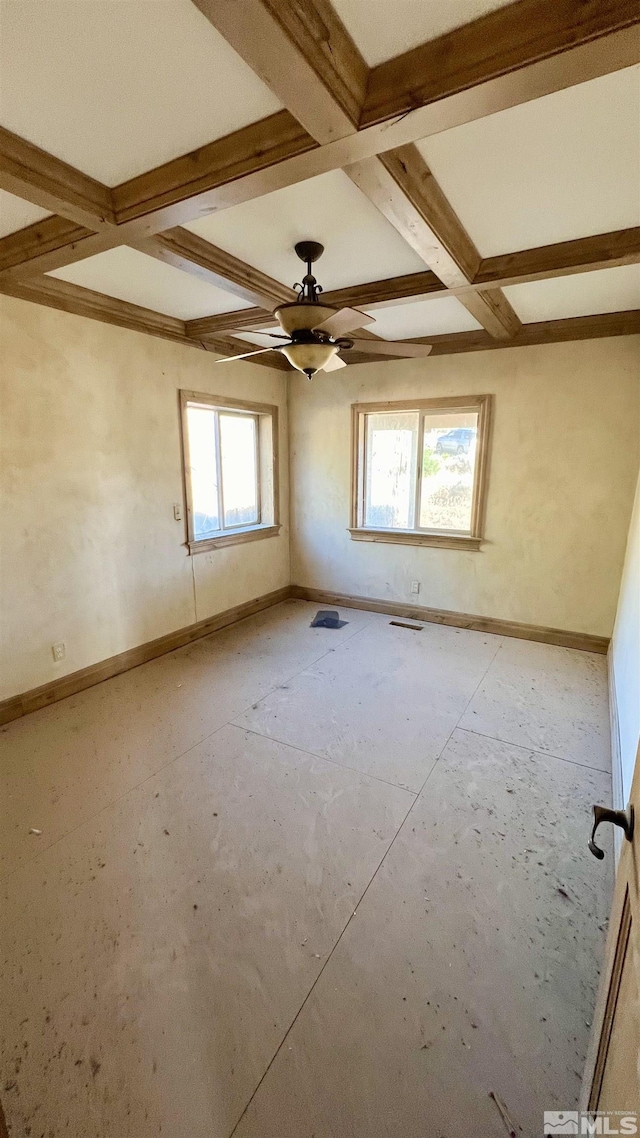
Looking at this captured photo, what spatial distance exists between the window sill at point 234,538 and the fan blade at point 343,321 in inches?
88.8

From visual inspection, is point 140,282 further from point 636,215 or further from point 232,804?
point 232,804

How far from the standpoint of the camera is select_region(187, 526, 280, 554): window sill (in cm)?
410

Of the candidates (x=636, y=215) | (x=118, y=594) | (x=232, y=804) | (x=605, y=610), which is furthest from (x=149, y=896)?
(x=605, y=610)

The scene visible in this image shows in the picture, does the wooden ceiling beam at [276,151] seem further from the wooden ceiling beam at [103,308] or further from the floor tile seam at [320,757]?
the floor tile seam at [320,757]

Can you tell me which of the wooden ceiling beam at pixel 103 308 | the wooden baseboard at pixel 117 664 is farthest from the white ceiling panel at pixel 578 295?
the wooden baseboard at pixel 117 664

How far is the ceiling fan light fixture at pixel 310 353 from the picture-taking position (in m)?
2.25

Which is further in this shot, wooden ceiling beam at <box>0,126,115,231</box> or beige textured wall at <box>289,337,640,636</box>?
beige textured wall at <box>289,337,640,636</box>

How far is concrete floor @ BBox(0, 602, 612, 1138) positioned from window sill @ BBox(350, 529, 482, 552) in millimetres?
1572

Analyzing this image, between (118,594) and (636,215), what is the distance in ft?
11.9

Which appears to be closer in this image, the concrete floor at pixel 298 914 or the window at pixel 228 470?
the concrete floor at pixel 298 914

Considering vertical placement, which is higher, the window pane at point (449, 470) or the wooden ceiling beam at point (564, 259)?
the wooden ceiling beam at point (564, 259)

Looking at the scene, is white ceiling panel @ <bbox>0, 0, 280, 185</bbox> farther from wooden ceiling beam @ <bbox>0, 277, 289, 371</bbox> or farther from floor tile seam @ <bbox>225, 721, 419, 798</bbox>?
floor tile seam @ <bbox>225, 721, 419, 798</bbox>
